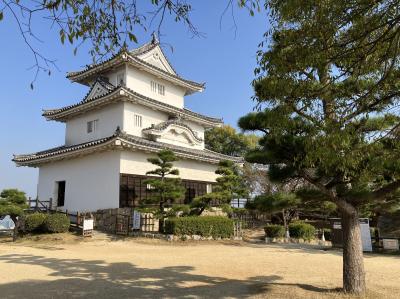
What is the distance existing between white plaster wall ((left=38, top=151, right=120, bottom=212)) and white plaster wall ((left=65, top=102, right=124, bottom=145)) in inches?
70.8

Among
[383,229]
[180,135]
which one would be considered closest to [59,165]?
[180,135]

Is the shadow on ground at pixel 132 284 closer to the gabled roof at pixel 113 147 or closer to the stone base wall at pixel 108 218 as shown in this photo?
the stone base wall at pixel 108 218

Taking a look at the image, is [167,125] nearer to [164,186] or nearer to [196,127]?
[196,127]

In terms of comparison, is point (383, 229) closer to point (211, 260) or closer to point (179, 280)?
point (211, 260)

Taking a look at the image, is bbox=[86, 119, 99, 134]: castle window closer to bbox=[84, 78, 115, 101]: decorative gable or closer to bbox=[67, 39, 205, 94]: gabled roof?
bbox=[84, 78, 115, 101]: decorative gable

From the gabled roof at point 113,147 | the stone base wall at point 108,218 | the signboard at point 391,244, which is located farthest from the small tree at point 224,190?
the signboard at point 391,244

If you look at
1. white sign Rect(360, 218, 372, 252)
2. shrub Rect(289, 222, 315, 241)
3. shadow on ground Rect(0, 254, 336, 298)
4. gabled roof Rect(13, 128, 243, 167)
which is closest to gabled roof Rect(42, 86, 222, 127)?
gabled roof Rect(13, 128, 243, 167)


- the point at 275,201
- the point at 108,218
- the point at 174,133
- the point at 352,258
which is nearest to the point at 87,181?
the point at 108,218

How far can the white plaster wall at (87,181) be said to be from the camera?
18922mm

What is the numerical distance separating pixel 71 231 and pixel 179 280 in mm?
10740

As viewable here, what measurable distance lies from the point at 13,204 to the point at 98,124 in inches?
251

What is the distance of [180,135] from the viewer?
23.2 m

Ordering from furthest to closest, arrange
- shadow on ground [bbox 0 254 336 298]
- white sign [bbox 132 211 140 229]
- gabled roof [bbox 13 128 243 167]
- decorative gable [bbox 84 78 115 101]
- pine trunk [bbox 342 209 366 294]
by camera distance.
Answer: decorative gable [bbox 84 78 115 101] → gabled roof [bbox 13 128 243 167] → white sign [bbox 132 211 140 229] → pine trunk [bbox 342 209 366 294] → shadow on ground [bbox 0 254 336 298]

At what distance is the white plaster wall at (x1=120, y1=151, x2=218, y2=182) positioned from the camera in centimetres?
→ 1900
